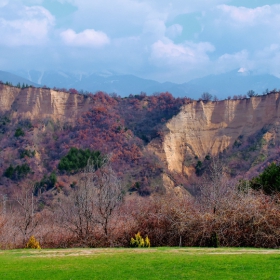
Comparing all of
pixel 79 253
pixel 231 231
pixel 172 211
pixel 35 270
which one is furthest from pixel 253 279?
pixel 172 211

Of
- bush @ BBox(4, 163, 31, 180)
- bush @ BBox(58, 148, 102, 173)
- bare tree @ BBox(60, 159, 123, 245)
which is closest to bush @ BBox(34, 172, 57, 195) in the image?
bush @ BBox(58, 148, 102, 173)

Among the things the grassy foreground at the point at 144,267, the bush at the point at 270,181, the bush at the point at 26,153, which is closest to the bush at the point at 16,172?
the bush at the point at 26,153

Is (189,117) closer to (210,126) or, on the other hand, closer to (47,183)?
(210,126)

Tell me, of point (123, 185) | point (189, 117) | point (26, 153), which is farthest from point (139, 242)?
point (189, 117)

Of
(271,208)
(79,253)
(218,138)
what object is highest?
(218,138)

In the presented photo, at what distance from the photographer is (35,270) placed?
12.0 meters

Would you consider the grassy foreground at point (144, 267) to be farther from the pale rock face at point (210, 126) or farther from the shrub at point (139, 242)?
the pale rock face at point (210, 126)

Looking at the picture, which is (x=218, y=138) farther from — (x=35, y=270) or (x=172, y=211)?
(x=35, y=270)

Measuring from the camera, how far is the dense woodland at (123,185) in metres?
19.7

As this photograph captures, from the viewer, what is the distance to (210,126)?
57.1 metres

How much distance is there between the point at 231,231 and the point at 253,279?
922cm

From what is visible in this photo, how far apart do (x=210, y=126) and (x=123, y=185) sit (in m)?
19.6

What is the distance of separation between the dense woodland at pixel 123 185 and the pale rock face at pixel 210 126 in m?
1.33

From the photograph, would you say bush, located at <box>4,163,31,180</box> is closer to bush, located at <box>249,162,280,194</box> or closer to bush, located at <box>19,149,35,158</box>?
bush, located at <box>19,149,35,158</box>
